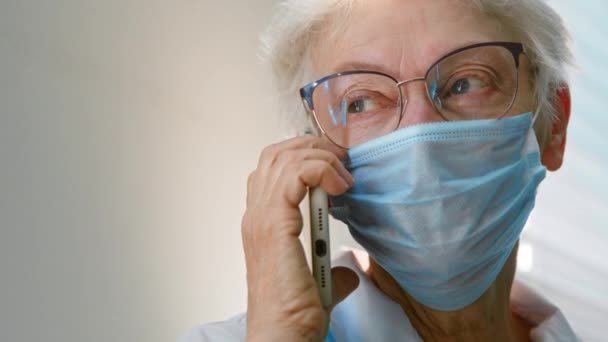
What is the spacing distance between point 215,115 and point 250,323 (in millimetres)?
1421

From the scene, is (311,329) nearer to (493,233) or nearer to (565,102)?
(493,233)

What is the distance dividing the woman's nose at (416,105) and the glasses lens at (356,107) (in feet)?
0.06

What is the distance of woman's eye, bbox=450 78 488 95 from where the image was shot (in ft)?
4.18

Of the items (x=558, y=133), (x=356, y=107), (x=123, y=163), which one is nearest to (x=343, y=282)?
(x=356, y=107)

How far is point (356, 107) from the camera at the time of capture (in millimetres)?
1331

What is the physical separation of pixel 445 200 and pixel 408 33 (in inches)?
14.5

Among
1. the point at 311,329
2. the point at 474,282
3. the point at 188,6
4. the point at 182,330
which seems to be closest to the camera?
the point at 311,329

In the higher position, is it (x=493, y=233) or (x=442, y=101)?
(x=442, y=101)

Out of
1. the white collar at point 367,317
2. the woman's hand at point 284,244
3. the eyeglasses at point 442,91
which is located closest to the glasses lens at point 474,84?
the eyeglasses at point 442,91

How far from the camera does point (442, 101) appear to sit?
1266 mm

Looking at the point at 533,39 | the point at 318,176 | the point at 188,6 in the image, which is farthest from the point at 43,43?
the point at 533,39

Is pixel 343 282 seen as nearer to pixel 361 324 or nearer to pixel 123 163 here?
pixel 361 324

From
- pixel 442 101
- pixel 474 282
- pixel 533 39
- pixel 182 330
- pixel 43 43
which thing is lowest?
pixel 182 330

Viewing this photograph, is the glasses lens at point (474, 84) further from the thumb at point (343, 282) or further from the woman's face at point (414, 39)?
the thumb at point (343, 282)
